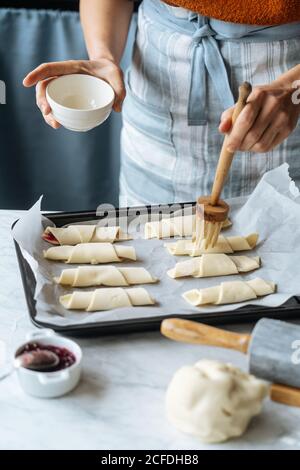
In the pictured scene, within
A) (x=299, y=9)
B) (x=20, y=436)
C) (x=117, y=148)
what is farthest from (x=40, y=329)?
(x=117, y=148)

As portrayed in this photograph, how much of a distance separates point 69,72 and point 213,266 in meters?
0.50

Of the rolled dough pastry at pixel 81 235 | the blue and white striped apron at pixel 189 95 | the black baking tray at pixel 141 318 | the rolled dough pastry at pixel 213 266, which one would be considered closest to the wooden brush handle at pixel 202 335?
the black baking tray at pixel 141 318

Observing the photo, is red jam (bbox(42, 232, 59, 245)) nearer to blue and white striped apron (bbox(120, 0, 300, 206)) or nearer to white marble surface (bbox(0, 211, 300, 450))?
white marble surface (bbox(0, 211, 300, 450))

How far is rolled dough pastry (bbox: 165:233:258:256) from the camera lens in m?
1.68

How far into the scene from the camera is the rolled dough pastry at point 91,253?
163 cm

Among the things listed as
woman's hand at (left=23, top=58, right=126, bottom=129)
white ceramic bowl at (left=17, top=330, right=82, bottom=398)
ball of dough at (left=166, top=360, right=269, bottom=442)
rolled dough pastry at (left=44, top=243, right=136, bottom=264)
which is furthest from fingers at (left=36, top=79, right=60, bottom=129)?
ball of dough at (left=166, top=360, right=269, bottom=442)

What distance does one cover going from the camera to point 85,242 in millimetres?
1697

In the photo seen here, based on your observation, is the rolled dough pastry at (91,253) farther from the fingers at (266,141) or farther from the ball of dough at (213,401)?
the ball of dough at (213,401)

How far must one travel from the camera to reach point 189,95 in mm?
1896

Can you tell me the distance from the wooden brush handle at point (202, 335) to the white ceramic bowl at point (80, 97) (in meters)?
0.51

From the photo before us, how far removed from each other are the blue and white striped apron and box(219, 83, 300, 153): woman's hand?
0.20 meters

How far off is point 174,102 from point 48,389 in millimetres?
896

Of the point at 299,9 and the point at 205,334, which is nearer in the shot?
the point at 205,334
